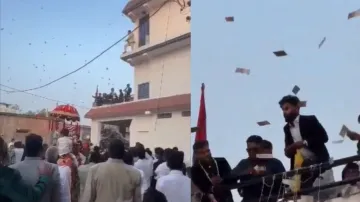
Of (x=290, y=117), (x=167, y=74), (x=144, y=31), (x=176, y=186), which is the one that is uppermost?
(x=144, y=31)

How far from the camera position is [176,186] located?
134 cm

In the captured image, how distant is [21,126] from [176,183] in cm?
50

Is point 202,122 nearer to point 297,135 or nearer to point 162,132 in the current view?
point 162,132

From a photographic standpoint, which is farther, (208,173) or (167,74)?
(208,173)

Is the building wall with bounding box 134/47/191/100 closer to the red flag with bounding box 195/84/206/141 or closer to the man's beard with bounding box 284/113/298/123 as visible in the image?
the red flag with bounding box 195/84/206/141

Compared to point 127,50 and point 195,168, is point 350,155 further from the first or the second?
point 127,50

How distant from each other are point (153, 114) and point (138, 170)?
0.27m

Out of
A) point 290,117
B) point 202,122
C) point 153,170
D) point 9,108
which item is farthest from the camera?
point 290,117

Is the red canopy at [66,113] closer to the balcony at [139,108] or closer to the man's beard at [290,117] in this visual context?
the balcony at [139,108]

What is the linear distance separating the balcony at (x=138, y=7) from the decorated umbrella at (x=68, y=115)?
33cm

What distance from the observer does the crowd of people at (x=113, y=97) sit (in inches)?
49.6

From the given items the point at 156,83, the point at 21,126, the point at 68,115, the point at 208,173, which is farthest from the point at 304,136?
the point at 21,126

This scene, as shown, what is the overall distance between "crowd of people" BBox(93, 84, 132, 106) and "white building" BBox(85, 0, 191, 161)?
0.01 meters

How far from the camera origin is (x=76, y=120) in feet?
4.10
